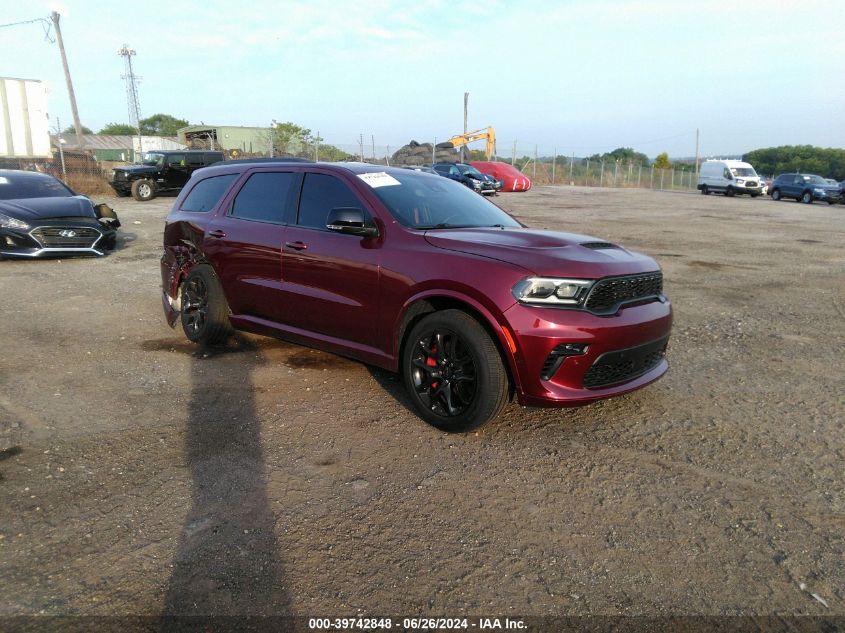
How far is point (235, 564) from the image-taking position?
254 centimetres

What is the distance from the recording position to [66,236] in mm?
10188

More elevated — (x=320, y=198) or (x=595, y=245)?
(x=320, y=198)

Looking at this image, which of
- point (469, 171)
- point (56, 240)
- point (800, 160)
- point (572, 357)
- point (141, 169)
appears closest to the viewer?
point (572, 357)

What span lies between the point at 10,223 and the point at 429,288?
905cm

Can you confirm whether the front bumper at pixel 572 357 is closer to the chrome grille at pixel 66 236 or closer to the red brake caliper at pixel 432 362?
the red brake caliper at pixel 432 362

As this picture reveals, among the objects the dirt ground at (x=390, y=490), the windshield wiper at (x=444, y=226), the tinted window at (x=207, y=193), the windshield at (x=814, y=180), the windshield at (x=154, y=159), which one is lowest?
the dirt ground at (x=390, y=490)

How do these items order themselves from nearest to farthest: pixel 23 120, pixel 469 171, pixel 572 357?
pixel 572 357
pixel 23 120
pixel 469 171

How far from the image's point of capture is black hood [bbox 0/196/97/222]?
32.6 ft

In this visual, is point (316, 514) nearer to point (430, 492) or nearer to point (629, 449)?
point (430, 492)

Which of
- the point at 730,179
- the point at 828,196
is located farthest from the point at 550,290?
the point at 730,179

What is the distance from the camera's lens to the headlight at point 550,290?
3502mm

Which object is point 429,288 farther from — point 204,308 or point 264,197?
point 204,308

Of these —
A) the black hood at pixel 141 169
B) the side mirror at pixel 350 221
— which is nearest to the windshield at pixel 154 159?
the black hood at pixel 141 169

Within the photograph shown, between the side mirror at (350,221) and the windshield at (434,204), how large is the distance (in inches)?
8.7
